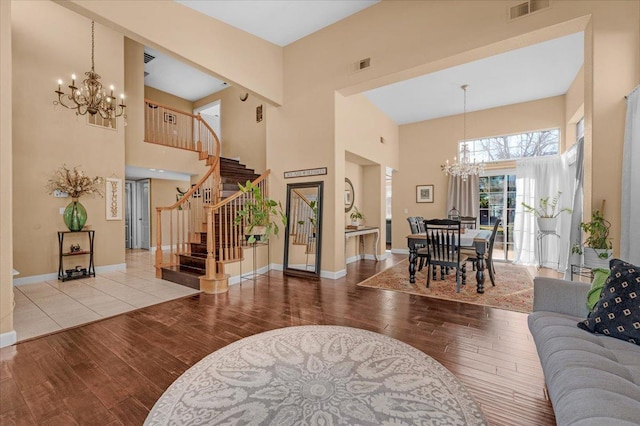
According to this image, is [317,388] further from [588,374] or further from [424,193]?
[424,193]

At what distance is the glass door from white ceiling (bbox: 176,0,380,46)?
521cm

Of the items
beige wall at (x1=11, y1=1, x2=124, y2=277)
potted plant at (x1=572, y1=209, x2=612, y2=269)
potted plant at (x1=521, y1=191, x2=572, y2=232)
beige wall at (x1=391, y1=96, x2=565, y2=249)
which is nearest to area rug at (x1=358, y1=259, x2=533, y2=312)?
potted plant at (x1=572, y1=209, x2=612, y2=269)

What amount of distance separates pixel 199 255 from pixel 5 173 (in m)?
2.92

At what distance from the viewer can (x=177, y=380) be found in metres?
1.95

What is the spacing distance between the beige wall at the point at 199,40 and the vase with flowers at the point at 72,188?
3271 millimetres

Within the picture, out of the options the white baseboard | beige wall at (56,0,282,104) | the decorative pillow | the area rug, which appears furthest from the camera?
the white baseboard

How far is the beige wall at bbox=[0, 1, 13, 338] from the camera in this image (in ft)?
7.93

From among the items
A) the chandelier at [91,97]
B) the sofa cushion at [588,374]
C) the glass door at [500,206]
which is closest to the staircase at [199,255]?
the chandelier at [91,97]

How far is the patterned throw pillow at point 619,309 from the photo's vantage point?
1.54 meters

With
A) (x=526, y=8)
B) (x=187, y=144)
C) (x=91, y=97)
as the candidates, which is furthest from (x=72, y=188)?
(x=526, y=8)

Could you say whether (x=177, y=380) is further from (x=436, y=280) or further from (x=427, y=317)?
(x=436, y=280)

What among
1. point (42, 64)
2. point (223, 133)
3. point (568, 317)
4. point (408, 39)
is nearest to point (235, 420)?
point (568, 317)

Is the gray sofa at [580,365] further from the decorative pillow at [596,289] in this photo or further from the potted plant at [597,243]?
the potted plant at [597,243]

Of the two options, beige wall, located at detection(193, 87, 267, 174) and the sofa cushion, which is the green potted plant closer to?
beige wall, located at detection(193, 87, 267, 174)
